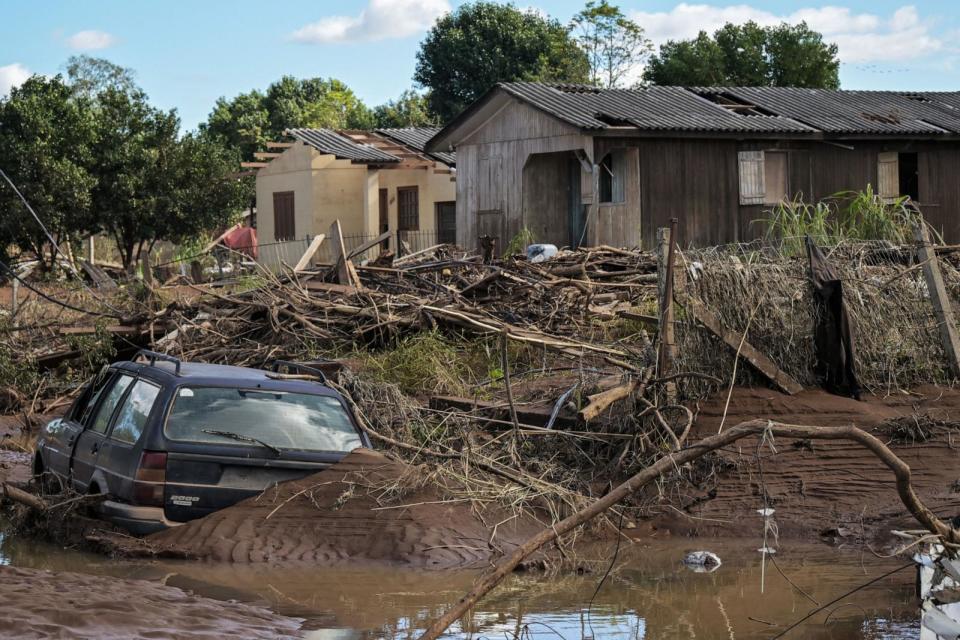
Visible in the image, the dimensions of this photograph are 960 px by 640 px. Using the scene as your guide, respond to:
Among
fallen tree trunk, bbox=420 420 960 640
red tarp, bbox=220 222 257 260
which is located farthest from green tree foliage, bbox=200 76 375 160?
fallen tree trunk, bbox=420 420 960 640

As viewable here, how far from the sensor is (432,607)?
750 cm

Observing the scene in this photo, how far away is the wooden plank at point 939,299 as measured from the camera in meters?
11.6

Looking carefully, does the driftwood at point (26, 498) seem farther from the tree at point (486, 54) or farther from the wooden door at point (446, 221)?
the tree at point (486, 54)

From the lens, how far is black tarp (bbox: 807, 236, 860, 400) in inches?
444

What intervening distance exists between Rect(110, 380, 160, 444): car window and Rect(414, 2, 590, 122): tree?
43.5m

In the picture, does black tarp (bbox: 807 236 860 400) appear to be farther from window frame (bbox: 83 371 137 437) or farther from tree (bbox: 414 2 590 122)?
tree (bbox: 414 2 590 122)

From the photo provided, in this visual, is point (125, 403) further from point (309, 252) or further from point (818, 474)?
point (309, 252)

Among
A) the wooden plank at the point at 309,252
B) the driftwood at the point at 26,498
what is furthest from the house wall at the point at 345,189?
the driftwood at the point at 26,498

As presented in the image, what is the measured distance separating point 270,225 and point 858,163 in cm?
1765

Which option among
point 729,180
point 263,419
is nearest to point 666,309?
point 263,419

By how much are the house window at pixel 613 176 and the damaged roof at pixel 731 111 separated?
89cm

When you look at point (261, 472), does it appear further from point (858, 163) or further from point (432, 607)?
point (858, 163)

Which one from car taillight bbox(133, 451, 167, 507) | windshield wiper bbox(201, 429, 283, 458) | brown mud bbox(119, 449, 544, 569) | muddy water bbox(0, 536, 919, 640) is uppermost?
windshield wiper bbox(201, 429, 283, 458)

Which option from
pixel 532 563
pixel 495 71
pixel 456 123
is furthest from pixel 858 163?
pixel 495 71
